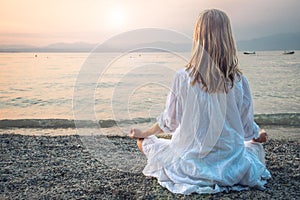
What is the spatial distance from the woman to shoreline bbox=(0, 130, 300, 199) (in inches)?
5.5

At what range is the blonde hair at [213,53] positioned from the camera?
→ 2836 mm

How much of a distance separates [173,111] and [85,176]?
1.39m

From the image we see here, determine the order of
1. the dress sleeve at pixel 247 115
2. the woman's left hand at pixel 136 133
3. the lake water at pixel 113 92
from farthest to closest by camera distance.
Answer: the lake water at pixel 113 92 → the woman's left hand at pixel 136 133 → the dress sleeve at pixel 247 115

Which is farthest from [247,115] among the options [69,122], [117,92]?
[69,122]

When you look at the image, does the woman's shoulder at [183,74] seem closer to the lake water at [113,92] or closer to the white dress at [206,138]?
the white dress at [206,138]

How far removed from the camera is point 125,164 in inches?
161

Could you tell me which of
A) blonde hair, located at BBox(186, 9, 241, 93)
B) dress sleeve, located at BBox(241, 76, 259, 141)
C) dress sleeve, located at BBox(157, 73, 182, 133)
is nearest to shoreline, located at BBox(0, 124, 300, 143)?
dress sleeve, located at BBox(157, 73, 182, 133)

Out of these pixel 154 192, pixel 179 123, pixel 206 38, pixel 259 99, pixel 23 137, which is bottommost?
pixel 259 99

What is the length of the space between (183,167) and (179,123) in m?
0.39

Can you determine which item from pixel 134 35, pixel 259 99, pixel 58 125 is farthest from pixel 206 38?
pixel 259 99

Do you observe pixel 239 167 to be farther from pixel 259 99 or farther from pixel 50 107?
Result: pixel 259 99

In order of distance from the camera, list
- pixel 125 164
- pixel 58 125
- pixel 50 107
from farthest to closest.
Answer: pixel 50 107 → pixel 58 125 → pixel 125 164

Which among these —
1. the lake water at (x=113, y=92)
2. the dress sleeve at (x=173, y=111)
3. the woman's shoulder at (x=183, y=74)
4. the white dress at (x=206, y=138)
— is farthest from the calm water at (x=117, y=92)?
the white dress at (x=206, y=138)

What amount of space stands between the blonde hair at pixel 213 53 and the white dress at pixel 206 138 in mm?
83
